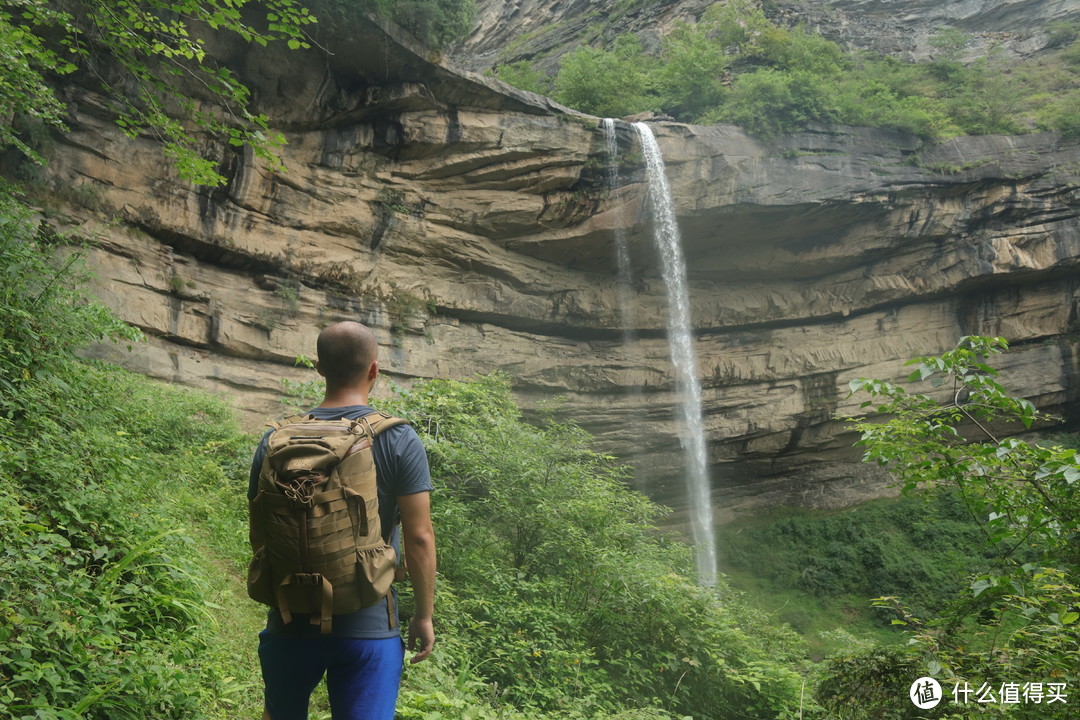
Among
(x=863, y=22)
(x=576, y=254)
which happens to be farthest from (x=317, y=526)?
(x=863, y=22)

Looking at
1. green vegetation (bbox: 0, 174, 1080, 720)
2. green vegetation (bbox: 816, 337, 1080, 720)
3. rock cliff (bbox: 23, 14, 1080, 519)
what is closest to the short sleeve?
green vegetation (bbox: 0, 174, 1080, 720)

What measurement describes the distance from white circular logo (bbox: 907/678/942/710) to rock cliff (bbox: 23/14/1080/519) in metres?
11.8

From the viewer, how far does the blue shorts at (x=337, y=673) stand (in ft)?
5.98

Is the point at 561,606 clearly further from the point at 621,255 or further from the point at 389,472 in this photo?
the point at 621,255

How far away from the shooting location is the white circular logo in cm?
287

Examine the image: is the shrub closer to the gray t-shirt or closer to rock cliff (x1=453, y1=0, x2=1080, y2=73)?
rock cliff (x1=453, y1=0, x2=1080, y2=73)

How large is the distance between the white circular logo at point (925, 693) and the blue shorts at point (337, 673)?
7.94ft

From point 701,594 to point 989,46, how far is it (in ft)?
89.4

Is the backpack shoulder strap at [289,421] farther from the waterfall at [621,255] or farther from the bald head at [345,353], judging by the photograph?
the waterfall at [621,255]

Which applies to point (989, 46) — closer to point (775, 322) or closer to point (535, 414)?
point (775, 322)

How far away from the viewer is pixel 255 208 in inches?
527

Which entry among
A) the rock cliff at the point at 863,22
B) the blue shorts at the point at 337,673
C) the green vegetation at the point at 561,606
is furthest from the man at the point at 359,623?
the rock cliff at the point at 863,22

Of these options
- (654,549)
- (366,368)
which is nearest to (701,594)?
(654,549)

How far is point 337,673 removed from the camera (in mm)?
1844
